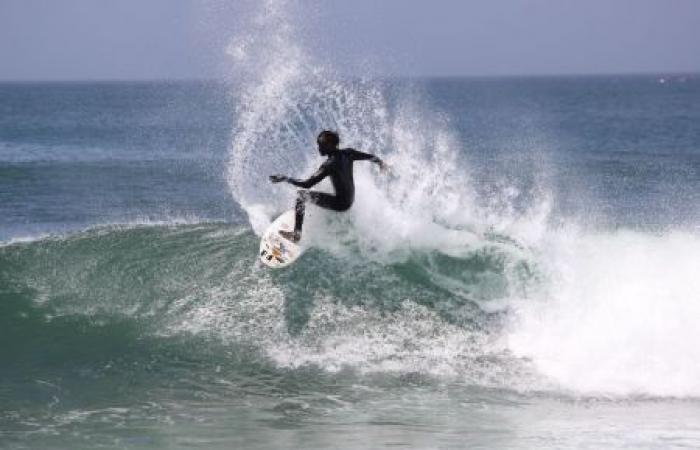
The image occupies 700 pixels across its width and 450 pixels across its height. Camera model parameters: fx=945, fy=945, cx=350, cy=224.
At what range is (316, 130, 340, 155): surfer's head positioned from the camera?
11.6 metres

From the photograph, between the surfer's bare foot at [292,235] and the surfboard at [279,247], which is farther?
the surfboard at [279,247]

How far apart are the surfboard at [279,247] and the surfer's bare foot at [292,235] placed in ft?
0.13

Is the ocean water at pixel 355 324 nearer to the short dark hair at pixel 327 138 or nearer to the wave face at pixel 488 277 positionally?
the wave face at pixel 488 277

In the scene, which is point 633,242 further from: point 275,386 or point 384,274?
point 275,386

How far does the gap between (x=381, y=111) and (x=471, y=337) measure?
470 cm

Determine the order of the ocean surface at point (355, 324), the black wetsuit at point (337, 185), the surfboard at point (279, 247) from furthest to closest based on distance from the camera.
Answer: the surfboard at point (279, 247), the black wetsuit at point (337, 185), the ocean surface at point (355, 324)

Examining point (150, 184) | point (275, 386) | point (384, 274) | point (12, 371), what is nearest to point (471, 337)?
point (384, 274)

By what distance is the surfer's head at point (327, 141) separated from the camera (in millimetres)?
11594

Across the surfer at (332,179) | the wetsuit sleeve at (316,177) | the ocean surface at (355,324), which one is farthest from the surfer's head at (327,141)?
the ocean surface at (355,324)

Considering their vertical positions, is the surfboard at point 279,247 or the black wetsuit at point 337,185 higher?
the black wetsuit at point 337,185

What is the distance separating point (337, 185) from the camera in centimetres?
1186

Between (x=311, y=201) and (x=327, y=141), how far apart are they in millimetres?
819

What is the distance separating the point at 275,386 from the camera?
10.1 metres

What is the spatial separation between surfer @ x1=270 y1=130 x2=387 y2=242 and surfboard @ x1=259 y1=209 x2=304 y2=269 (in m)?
0.11
